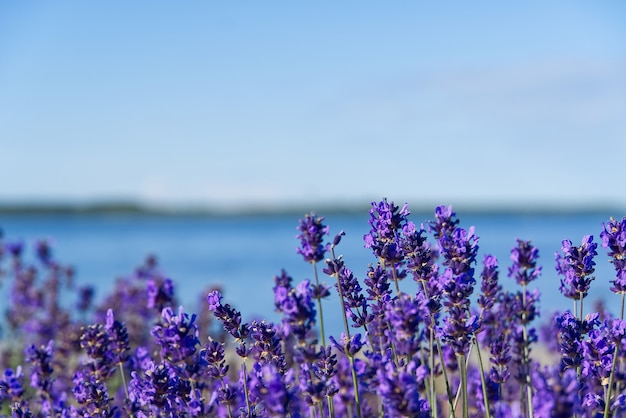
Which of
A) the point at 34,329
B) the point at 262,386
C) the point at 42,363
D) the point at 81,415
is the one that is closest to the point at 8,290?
the point at 34,329

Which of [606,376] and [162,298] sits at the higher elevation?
[162,298]

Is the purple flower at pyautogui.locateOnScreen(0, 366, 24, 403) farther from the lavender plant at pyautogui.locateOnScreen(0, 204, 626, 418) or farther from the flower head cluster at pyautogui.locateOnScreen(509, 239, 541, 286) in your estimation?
the flower head cluster at pyautogui.locateOnScreen(509, 239, 541, 286)

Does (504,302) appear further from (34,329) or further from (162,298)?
(34,329)

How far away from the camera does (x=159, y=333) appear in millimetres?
2814

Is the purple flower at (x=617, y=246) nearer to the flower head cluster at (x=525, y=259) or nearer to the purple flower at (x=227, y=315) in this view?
the flower head cluster at (x=525, y=259)

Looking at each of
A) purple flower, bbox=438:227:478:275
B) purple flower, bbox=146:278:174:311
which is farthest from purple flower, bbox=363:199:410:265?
purple flower, bbox=146:278:174:311

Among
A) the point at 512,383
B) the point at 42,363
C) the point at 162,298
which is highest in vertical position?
the point at 162,298

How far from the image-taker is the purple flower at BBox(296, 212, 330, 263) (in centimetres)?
298

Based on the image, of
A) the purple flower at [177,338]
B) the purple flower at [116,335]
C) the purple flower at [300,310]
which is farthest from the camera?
the purple flower at [116,335]

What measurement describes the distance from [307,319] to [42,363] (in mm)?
1712

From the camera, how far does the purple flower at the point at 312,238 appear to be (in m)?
2.98

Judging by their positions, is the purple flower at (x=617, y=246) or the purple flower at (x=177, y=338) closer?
the purple flower at (x=177, y=338)

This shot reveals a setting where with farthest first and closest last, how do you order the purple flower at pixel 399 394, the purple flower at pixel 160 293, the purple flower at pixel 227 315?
the purple flower at pixel 160 293 → the purple flower at pixel 227 315 → the purple flower at pixel 399 394

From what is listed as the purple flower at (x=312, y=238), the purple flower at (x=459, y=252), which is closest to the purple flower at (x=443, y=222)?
the purple flower at (x=459, y=252)
